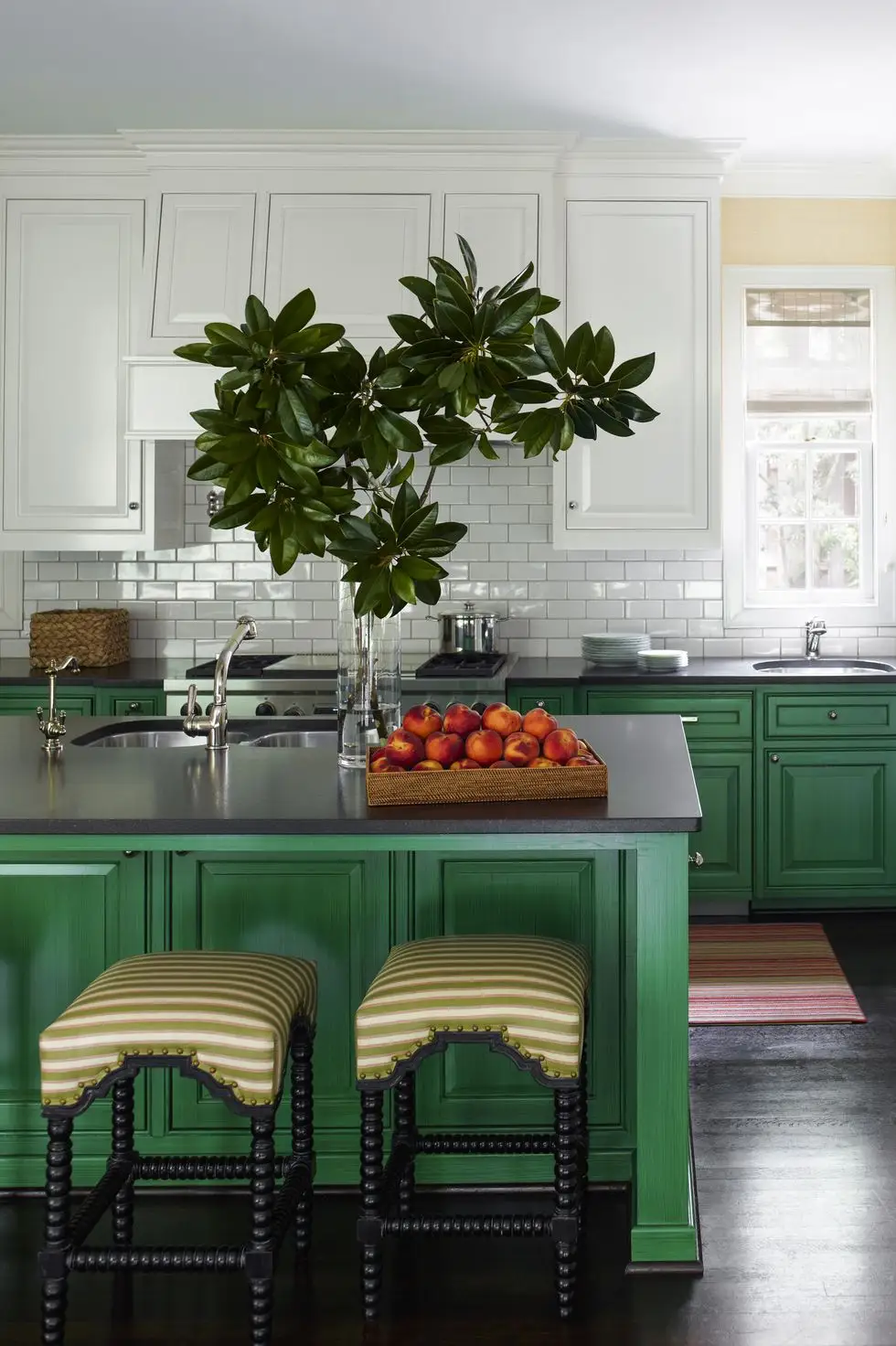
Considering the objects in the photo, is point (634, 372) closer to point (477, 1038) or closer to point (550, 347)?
point (550, 347)

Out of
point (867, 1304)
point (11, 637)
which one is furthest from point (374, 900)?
point (11, 637)

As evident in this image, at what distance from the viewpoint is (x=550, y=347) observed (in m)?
2.54

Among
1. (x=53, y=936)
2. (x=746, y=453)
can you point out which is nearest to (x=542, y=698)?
(x=746, y=453)

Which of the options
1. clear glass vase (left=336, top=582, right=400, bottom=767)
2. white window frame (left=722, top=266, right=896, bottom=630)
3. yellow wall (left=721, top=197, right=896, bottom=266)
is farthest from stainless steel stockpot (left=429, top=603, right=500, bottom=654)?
clear glass vase (left=336, top=582, right=400, bottom=767)

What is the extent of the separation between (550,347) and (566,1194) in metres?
1.54

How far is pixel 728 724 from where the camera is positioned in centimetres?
518

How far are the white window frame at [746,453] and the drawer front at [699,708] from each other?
75 centimetres

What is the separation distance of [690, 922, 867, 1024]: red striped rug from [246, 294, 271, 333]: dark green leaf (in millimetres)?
2610

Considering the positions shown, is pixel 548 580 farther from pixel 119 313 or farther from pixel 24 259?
pixel 24 259

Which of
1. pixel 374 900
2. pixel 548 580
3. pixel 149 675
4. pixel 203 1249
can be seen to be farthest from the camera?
pixel 548 580

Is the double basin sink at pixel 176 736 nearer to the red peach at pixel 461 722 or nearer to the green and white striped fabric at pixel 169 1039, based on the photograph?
the red peach at pixel 461 722

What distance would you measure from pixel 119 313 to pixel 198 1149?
346 cm

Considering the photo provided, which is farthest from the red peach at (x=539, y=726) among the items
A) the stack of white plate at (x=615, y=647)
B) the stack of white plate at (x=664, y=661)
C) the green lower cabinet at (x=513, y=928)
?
the stack of white plate at (x=615, y=647)

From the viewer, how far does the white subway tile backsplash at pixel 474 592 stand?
19.0 feet
